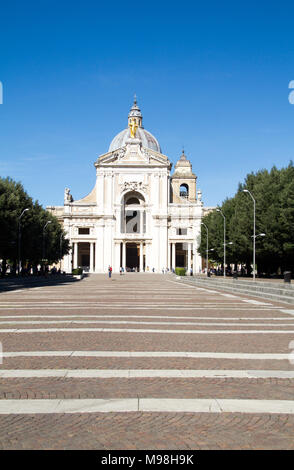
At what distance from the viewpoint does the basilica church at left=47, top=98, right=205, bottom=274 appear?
115375 mm

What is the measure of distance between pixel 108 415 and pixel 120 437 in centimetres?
87

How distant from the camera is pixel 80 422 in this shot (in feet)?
21.9

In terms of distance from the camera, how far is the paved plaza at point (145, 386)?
619cm

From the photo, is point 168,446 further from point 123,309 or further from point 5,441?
point 123,309

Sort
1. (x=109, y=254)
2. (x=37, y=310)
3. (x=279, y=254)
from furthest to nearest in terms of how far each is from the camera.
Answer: (x=109, y=254) < (x=279, y=254) < (x=37, y=310)

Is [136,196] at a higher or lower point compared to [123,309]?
higher

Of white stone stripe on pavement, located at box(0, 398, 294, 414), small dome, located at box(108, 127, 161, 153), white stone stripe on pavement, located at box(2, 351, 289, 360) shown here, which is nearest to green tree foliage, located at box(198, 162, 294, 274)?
white stone stripe on pavement, located at box(2, 351, 289, 360)

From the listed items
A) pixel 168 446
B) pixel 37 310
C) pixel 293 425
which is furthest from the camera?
pixel 37 310

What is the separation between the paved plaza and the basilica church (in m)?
98.7

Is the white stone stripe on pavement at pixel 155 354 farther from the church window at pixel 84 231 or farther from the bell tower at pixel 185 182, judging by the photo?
the bell tower at pixel 185 182

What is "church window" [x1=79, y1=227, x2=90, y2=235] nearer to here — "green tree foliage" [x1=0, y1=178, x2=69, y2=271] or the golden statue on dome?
the golden statue on dome
